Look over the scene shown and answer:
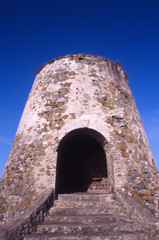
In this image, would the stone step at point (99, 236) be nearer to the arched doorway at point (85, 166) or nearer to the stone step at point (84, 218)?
the stone step at point (84, 218)

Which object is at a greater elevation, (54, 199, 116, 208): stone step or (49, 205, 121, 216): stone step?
(54, 199, 116, 208): stone step

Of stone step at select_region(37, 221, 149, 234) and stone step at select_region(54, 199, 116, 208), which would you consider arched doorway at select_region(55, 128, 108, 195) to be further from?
stone step at select_region(37, 221, 149, 234)

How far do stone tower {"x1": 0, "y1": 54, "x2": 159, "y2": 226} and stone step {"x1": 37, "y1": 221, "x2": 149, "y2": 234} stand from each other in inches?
53.1

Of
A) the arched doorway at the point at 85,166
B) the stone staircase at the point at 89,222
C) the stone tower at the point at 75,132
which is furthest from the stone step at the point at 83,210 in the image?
the arched doorway at the point at 85,166

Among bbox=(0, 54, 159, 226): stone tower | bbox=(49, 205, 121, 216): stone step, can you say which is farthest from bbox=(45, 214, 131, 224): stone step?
bbox=(0, 54, 159, 226): stone tower

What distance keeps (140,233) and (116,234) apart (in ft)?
1.47

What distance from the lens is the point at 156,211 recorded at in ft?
14.7

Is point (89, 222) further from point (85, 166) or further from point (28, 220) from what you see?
point (85, 166)

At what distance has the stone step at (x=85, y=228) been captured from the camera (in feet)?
10.1

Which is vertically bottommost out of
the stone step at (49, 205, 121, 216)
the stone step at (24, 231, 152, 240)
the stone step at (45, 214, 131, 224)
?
the stone step at (24, 231, 152, 240)

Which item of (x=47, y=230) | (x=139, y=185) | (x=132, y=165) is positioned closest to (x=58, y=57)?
(x=132, y=165)

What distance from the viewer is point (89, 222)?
3363 mm

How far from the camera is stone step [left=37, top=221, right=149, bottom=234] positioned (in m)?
3.09

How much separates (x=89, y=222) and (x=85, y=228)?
0.27m
